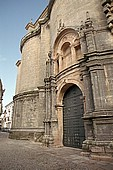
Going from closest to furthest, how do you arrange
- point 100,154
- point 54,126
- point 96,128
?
point 100,154 < point 96,128 < point 54,126

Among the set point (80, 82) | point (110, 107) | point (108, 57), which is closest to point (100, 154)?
point (110, 107)

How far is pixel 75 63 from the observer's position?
7.53m

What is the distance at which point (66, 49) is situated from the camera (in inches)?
375

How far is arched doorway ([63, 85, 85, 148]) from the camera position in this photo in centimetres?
707

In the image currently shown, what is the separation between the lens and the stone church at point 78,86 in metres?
5.52

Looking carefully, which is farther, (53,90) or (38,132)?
(38,132)

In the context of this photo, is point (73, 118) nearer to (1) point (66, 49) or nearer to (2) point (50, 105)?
(2) point (50, 105)

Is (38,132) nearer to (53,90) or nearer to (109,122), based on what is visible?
(53,90)

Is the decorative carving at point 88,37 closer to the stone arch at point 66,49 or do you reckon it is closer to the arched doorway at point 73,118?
the stone arch at point 66,49

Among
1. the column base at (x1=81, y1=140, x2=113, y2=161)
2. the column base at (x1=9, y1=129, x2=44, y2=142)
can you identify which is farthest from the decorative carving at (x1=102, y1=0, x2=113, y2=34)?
the column base at (x1=9, y1=129, x2=44, y2=142)

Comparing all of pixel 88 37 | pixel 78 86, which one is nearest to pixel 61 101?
pixel 78 86

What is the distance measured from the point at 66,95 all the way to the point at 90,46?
12.1 feet

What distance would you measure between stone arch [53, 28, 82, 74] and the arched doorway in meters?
1.96

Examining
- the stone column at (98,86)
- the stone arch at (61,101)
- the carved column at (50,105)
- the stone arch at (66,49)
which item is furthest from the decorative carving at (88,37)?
the carved column at (50,105)
